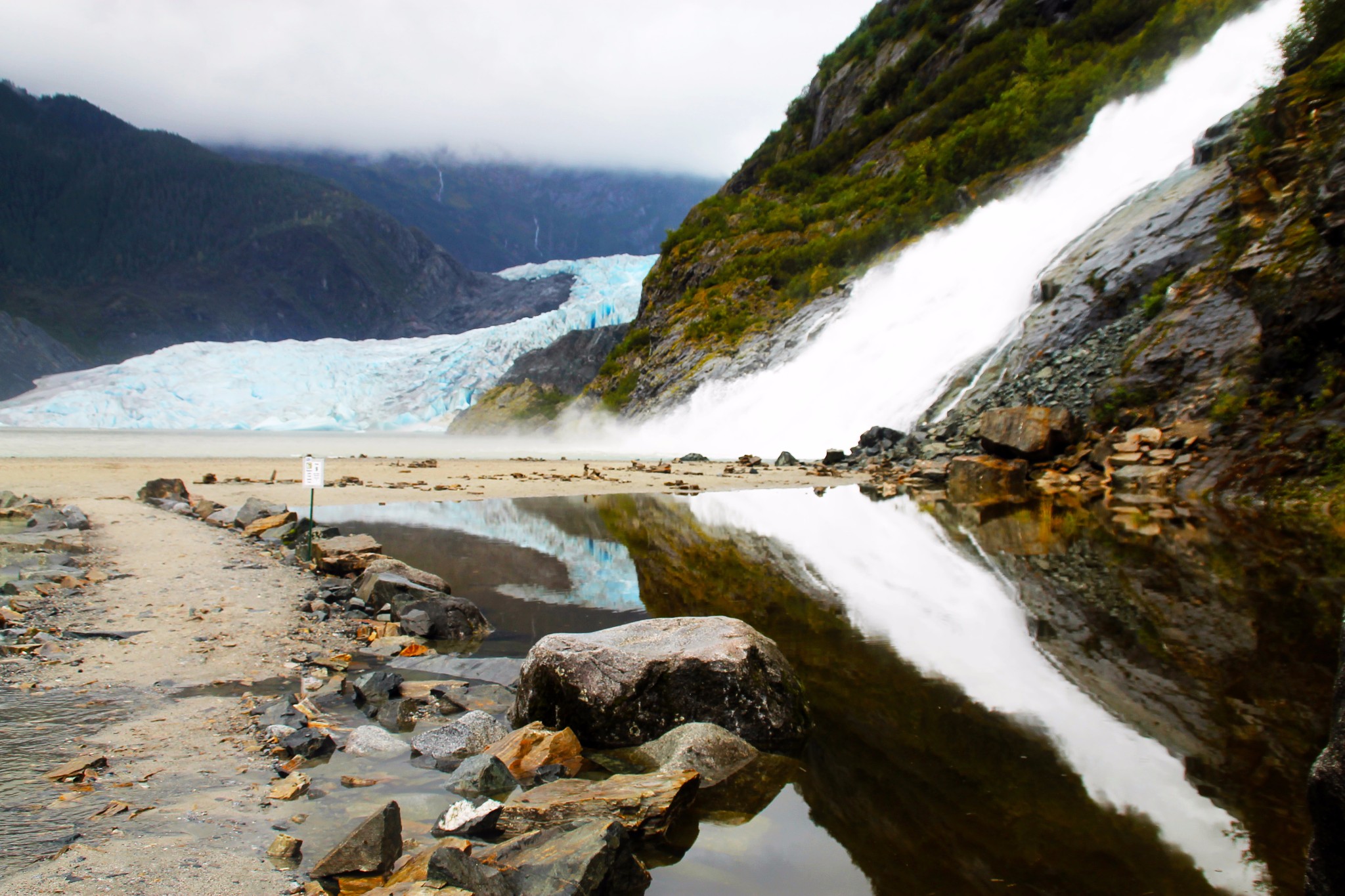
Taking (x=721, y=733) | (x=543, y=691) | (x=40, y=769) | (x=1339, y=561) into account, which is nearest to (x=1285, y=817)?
(x=721, y=733)

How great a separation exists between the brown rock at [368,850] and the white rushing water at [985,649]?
2368mm

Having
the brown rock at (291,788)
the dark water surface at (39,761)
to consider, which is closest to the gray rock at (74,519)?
the dark water surface at (39,761)

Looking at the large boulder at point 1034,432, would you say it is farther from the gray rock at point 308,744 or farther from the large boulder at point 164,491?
the large boulder at point 164,491

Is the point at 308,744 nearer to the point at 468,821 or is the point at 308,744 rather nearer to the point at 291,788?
the point at 291,788

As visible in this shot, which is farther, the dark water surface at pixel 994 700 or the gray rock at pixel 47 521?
the gray rock at pixel 47 521

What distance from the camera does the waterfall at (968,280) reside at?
72.4 ft

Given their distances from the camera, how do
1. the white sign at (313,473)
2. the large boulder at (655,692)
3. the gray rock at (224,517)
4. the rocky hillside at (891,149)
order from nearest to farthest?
the large boulder at (655,692)
the white sign at (313,473)
the gray rock at (224,517)
the rocky hillside at (891,149)

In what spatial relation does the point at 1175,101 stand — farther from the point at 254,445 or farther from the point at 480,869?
the point at 254,445

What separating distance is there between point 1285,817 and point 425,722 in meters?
3.35

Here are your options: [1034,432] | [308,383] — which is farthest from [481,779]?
[308,383]

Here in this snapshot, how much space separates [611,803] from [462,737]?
101 cm

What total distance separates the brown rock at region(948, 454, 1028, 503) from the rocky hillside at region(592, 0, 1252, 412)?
18.9 metres

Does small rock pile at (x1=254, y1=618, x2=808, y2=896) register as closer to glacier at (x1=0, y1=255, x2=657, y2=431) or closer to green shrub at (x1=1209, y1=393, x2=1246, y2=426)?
green shrub at (x1=1209, y1=393, x2=1246, y2=426)

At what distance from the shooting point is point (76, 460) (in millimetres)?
21500
